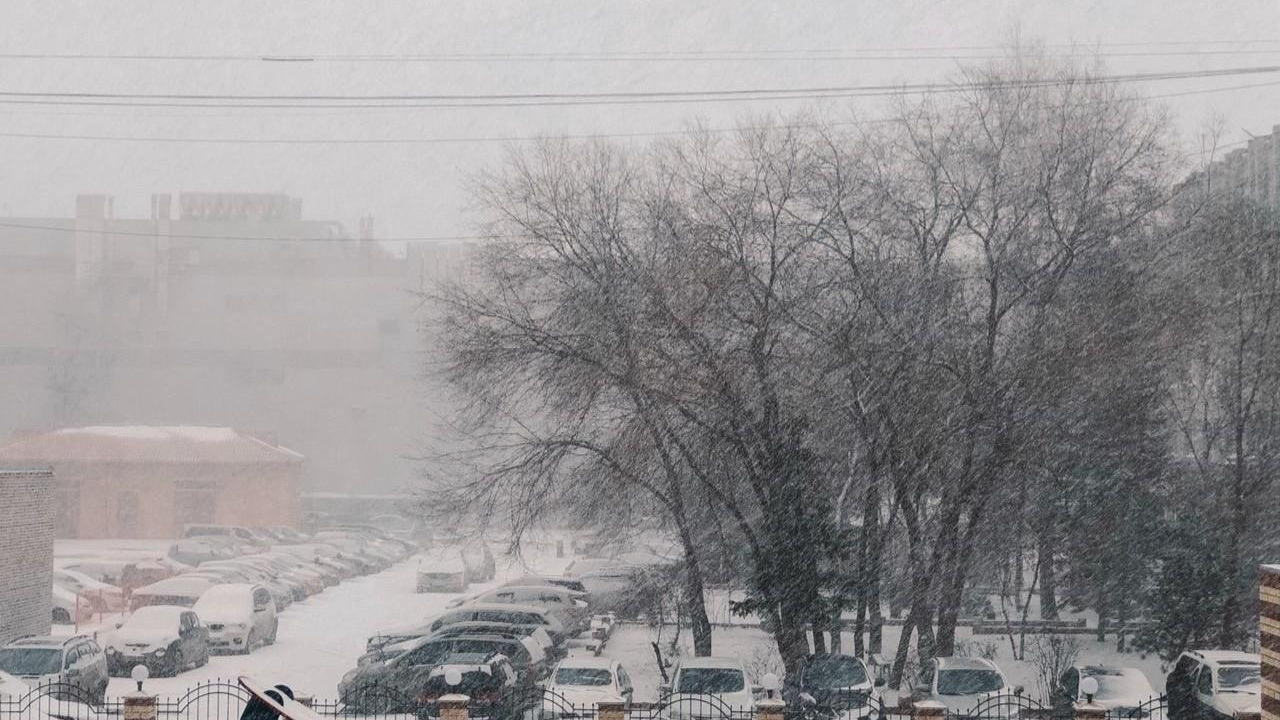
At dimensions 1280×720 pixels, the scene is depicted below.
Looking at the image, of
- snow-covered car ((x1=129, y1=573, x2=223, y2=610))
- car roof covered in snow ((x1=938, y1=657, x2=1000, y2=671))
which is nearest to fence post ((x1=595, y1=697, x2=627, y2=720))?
car roof covered in snow ((x1=938, y1=657, x2=1000, y2=671))

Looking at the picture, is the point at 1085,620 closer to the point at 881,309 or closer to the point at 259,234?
the point at 881,309

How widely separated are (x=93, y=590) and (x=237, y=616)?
19.9 feet

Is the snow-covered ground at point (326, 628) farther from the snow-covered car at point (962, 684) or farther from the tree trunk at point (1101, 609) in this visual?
the tree trunk at point (1101, 609)

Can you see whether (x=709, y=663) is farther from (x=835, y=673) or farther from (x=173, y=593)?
(x=173, y=593)

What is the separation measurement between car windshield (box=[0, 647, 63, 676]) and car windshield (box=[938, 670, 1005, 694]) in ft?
38.7

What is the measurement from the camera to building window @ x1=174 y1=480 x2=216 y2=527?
41344mm

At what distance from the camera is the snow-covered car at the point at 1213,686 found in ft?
48.6

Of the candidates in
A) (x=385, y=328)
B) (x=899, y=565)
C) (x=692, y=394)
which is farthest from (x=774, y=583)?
(x=385, y=328)

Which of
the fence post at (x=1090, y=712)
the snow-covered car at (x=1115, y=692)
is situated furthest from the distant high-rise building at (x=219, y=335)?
the fence post at (x=1090, y=712)

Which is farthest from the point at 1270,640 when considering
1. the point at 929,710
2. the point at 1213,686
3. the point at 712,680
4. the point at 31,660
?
the point at 31,660

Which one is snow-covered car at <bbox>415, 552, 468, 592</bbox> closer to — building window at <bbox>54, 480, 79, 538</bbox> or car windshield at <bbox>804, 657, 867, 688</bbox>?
building window at <bbox>54, 480, 79, 538</bbox>

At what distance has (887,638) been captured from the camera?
2564cm

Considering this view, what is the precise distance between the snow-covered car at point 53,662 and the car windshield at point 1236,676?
14190 mm

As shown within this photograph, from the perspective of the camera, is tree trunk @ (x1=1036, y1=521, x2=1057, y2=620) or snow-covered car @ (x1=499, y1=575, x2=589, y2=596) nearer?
tree trunk @ (x1=1036, y1=521, x2=1057, y2=620)
